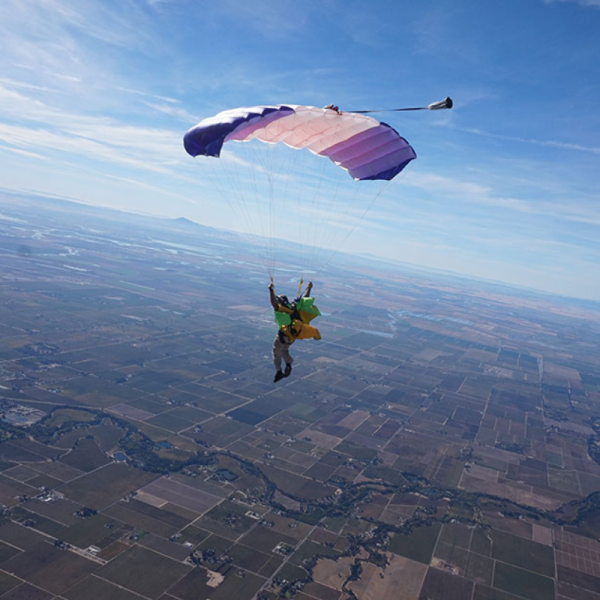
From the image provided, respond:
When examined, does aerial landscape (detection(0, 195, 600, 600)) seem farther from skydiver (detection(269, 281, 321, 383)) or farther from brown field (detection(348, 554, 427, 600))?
skydiver (detection(269, 281, 321, 383))

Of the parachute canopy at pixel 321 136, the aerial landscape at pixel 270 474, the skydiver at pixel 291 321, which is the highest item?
the parachute canopy at pixel 321 136

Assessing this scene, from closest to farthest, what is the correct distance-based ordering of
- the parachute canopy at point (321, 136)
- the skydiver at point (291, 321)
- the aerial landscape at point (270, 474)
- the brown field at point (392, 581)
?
the parachute canopy at point (321, 136) → the skydiver at point (291, 321) → the brown field at point (392, 581) → the aerial landscape at point (270, 474)

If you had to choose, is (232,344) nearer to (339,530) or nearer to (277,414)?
(277,414)

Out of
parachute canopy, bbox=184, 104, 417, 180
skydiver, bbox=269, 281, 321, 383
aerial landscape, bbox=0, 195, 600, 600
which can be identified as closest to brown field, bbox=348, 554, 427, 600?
aerial landscape, bbox=0, 195, 600, 600

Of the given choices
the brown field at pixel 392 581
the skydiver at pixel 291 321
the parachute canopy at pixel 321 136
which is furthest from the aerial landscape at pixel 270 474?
the parachute canopy at pixel 321 136

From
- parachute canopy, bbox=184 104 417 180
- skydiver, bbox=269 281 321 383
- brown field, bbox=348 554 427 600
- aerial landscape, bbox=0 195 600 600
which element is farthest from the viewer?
aerial landscape, bbox=0 195 600 600

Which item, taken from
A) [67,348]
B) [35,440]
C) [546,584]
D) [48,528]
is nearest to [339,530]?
[546,584]

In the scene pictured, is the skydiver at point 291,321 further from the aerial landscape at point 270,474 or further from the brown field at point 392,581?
the brown field at point 392,581
